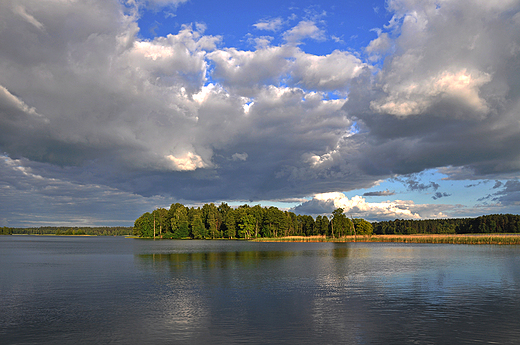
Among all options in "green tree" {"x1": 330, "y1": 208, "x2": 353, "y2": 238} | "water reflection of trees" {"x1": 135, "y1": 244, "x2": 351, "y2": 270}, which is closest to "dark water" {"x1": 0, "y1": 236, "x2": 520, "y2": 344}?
"water reflection of trees" {"x1": 135, "y1": 244, "x2": 351, "y2": 270}

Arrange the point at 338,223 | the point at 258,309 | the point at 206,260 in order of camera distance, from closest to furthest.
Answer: the point at 258,309, the point at 206,260, the point at 338,223

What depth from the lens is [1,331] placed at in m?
22.0

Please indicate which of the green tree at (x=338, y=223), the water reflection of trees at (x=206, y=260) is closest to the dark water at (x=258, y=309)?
the water reflection of trees at (x=206, y=260)

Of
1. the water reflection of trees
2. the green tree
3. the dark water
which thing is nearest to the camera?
the dark water

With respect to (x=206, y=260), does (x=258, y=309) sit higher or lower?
higher

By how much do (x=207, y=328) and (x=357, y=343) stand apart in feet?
30.5

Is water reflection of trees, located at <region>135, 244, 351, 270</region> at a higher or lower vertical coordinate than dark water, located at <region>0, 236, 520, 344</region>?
lower

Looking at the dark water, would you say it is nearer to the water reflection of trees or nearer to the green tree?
the water reflection of trees

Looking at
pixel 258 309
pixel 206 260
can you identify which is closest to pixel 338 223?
pixel 206 260

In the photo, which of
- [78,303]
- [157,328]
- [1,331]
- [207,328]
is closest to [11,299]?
[78,303]

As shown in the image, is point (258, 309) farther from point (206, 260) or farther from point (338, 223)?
point (338, 223)

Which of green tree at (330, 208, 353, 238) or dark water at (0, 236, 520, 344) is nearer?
dark water at (0, 236, 520, 344)

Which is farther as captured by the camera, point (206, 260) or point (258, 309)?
point (206, 260)

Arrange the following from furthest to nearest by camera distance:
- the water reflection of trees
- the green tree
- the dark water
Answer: the green tree → the water reflection of trees → the dark water
